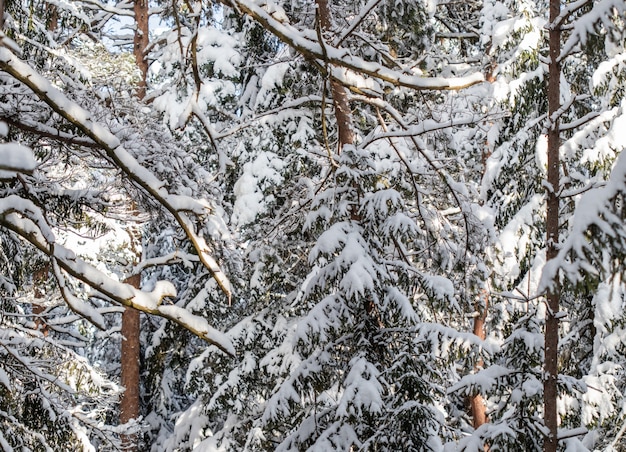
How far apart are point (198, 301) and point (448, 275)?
5396 millimetres

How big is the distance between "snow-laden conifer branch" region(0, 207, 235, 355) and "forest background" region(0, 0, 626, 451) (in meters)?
0.01

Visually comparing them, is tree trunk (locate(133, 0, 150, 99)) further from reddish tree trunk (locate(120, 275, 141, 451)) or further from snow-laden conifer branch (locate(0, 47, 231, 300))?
snow-laden conifer branch (locate(0, 47, 231, 300))

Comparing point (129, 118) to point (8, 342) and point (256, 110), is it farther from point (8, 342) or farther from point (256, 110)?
point (256, 110)

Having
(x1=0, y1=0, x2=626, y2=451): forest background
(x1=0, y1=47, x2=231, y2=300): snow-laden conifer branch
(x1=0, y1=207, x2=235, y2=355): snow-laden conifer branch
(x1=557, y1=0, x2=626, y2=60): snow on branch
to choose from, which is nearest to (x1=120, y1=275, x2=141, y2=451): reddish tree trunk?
(x1=0, y1=0, x2=626, y2=451): forest background

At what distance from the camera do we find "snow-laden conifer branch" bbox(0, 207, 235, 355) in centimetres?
310

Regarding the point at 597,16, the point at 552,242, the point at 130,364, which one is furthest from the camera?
the point at 130,364

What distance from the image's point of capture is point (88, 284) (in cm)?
312

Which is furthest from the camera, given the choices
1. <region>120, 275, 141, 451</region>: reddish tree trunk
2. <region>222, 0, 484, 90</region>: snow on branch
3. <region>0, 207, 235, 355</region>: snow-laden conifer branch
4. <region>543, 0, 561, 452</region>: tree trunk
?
<region>120, 275, 141, 451</region>: reddish tree trunk

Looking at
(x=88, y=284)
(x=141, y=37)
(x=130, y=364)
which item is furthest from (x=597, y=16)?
(x=141, y=37)

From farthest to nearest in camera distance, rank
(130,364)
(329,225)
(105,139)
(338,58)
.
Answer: (130,364) → (329,225) → (338,58) → (105,139)

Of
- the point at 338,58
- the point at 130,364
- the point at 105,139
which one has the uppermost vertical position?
the point at 338,58

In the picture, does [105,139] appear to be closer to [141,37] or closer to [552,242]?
[552,242]

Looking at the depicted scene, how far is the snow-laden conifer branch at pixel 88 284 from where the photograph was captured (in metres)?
3.10

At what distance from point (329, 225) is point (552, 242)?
6.85 feet
